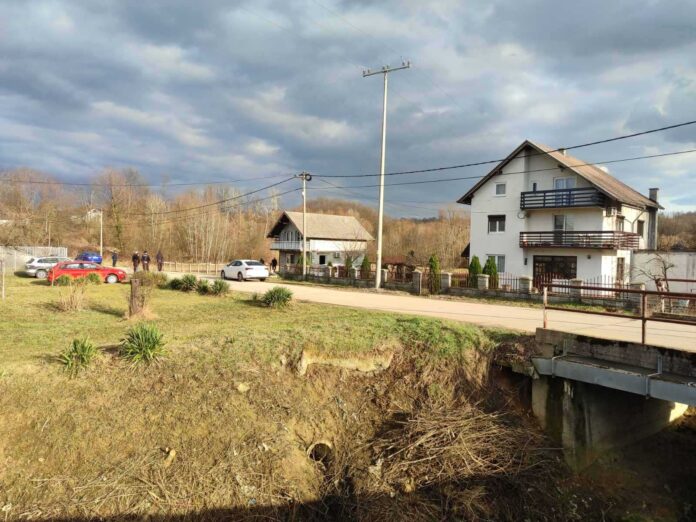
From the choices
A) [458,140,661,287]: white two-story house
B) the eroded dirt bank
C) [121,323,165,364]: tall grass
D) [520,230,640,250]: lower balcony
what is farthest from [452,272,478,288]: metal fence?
[121,323,165,364]: tall grass

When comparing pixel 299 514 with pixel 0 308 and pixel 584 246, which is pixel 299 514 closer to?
pixel 0 308

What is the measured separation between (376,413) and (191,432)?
2.96 metres

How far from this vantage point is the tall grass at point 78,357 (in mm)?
6684

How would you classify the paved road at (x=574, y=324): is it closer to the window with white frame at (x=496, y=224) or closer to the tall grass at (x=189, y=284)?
the tall grass at (x=189, y=284)

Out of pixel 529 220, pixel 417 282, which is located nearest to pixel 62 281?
pixel 417 282

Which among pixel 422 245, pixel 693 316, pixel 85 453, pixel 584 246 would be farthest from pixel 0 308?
pixel 422 245

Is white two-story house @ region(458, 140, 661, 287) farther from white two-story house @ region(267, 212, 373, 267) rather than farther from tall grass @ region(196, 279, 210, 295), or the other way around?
white two-story house @ region(267, 212, 373, 267)

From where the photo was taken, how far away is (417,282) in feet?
72.8

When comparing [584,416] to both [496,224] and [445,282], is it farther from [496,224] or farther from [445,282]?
[496,224]

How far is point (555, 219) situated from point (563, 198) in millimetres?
1825

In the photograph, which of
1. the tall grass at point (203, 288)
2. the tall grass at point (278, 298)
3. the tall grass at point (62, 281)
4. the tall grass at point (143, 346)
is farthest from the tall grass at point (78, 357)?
the tall grass at point (62, 281)

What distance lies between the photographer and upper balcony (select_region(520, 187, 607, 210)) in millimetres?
25766

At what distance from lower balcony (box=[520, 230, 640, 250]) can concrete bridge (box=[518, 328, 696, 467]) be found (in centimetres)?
1929

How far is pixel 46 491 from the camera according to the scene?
4.92 meters
